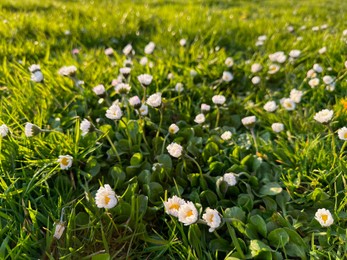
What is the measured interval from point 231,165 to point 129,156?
0.48 meters

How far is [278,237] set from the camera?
4.61 ft

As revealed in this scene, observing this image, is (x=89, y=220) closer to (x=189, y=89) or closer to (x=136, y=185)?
(x=136, y=185)

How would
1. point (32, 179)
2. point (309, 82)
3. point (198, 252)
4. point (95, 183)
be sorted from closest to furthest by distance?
point (198, 252) → point (32, 179) → point (95, 183) → point (309, 82)

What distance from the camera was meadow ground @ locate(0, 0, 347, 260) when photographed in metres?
1.41

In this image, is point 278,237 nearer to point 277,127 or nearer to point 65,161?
point 277,127

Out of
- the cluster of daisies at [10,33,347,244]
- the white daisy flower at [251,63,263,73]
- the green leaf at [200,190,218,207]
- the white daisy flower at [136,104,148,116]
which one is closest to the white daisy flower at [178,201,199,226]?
the cluster of daisies at [10,33,347,244]

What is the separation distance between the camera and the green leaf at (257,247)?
135cm

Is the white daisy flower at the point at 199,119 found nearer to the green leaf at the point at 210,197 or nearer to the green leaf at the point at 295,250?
the green leaf at the point at 210,197

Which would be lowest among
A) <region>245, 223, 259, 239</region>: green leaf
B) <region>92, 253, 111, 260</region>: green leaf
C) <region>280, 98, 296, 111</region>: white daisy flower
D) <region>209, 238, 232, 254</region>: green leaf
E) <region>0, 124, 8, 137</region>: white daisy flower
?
<region>209, 238, 232, 254</region>: green leaf

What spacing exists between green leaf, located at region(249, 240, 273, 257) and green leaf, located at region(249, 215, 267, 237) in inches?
2.9

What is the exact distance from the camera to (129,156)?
1861mm

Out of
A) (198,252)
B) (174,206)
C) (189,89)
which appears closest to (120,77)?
(189,89)

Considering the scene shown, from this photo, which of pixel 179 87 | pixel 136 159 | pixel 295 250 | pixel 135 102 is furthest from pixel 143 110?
pixel 295 250

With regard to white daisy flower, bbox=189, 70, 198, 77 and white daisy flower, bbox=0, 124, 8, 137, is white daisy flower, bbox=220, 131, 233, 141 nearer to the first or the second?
white daisy flower, bbox=189, 70, 198, 77
